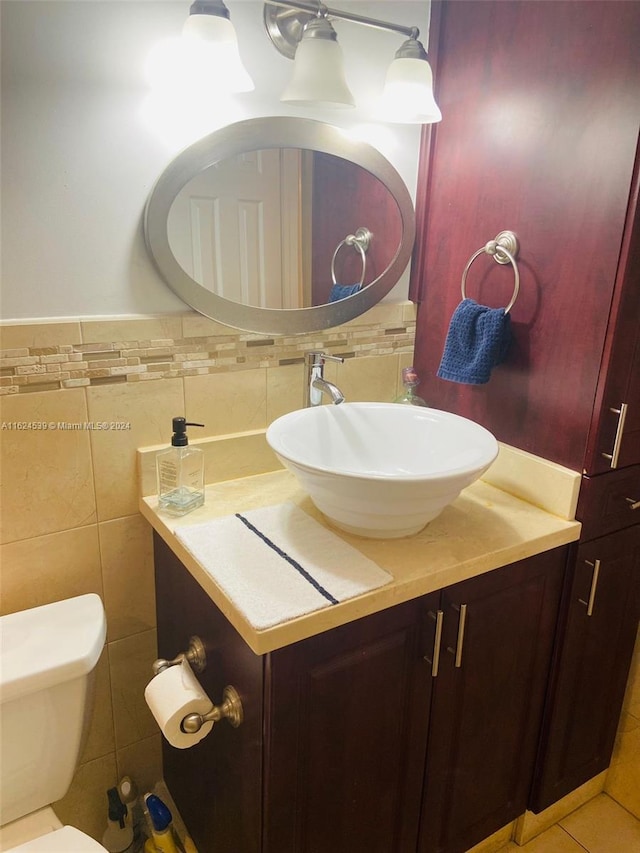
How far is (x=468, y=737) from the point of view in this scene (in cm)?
127

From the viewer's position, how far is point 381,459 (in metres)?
1.38

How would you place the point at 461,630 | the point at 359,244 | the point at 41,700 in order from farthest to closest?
1. the point at 359,244
2. the point at 461,630
3. the point at 41,700

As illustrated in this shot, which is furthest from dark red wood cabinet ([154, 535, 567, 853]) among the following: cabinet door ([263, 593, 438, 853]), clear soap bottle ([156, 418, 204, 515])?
clear soap bottle ([156, 418, 204, 515])

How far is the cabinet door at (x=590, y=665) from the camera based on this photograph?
1323 millimetres

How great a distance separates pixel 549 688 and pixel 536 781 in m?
0.28

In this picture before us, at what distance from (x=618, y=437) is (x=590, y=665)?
0.59 metres

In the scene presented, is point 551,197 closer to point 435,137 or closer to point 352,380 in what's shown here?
point 435,137

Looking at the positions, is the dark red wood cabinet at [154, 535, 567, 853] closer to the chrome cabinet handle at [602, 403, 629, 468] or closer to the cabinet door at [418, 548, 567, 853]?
the cabinet door at [418, 548, 567, 853]

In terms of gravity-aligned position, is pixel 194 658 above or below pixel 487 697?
above

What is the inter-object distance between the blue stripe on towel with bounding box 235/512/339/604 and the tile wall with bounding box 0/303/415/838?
291 millimetres

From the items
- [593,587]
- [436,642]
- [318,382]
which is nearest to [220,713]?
[436,642]

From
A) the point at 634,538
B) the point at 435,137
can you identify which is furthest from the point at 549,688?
the point at 435,137

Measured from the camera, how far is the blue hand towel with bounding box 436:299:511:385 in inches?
50.8

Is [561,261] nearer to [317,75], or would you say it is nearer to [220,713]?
[317,75]
